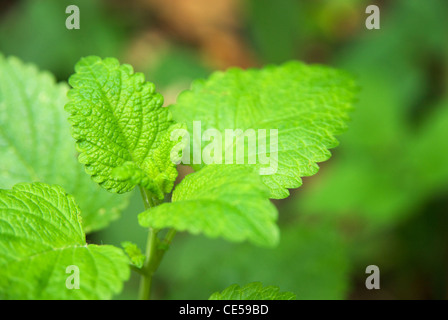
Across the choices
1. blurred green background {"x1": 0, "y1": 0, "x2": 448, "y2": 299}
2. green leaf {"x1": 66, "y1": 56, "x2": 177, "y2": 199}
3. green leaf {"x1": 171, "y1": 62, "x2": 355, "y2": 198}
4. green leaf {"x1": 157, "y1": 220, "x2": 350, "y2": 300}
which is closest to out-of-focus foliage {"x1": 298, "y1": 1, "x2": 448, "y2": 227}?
blurred green background {"x1": 0, "y1": 0, "x2": 448, "y2": 299}

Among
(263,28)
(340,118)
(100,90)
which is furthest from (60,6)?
(340,118)

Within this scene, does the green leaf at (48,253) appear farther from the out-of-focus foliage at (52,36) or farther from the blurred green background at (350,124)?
the out-of-focus foliage at (52,36)

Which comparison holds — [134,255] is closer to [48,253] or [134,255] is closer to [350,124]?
[48,253]

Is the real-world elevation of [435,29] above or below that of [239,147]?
above

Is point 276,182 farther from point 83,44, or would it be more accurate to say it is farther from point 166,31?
point 166,31

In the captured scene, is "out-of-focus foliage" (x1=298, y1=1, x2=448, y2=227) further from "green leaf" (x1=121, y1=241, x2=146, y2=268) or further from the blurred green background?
"green leaf" (x1=121, y1=241, x2=146, y2=268)

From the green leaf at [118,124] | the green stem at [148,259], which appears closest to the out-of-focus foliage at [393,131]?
the green leaf at [118,124]
